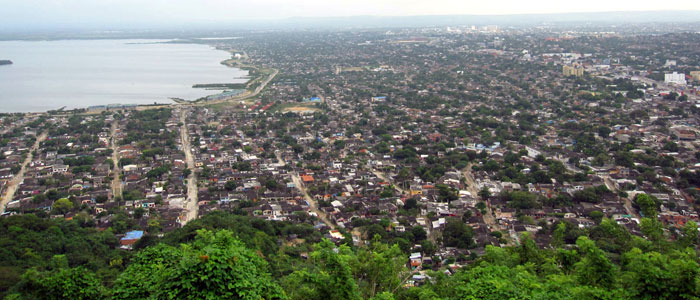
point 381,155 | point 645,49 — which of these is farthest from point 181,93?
point 645,49

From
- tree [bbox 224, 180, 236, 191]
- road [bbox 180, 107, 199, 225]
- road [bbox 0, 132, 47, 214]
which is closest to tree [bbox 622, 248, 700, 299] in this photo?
road [bbox 180, 107, 199, 225]

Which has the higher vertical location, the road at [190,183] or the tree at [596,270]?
the tree at [596,270]

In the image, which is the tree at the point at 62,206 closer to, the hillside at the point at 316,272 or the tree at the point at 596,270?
the hillside at the point at 316,272

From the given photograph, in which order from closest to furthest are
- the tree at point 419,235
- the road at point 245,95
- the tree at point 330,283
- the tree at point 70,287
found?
the tree at point 70,287
the tree at point 330,283
the tree at point 419,235
the road at point 245,95

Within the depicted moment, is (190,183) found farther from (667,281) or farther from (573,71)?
(573,71)

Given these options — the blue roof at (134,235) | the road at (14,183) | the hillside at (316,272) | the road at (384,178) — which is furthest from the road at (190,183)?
the road at (384,178)

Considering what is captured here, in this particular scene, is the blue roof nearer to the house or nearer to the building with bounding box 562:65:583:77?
the house
